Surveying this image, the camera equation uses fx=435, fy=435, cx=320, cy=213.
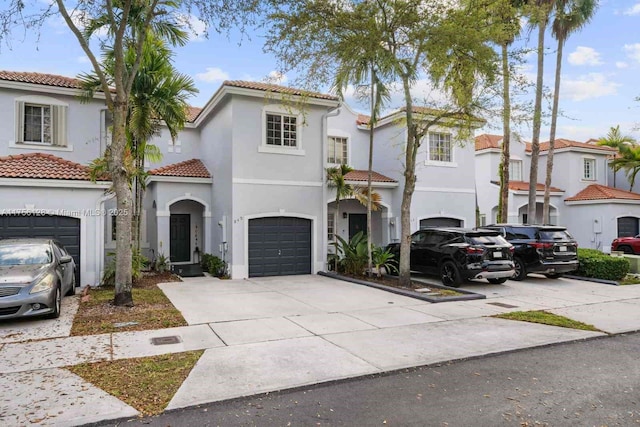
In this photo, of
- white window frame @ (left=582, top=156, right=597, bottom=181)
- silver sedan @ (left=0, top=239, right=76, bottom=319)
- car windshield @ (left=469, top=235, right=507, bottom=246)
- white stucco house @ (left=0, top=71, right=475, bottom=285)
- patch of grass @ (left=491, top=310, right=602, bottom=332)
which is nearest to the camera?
silver sedan @ (left=0, top=239, right=76, bottom=319)

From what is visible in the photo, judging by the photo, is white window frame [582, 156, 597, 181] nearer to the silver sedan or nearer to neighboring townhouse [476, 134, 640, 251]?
neighboring townhouse [476, 134, 640, 251]

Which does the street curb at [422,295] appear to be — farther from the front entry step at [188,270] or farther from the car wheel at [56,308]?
the car wheel at [56,308]

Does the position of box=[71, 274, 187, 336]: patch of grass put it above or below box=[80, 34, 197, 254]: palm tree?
below

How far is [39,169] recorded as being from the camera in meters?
12.4

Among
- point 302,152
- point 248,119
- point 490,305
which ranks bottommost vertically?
point 490,305

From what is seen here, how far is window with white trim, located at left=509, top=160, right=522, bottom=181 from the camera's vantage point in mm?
25953

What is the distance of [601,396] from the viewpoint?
4871mm

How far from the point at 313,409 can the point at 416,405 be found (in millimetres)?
1098

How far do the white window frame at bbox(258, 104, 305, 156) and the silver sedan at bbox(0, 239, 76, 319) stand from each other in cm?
738

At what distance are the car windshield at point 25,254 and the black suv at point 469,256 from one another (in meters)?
10.1

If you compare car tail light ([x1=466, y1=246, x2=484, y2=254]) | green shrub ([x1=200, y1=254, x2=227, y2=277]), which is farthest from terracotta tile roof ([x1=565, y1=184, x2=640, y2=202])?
green shrub ([x1=200, y1=254, x2=227, y2=277])

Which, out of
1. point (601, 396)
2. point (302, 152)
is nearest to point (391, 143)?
point (302, 152)

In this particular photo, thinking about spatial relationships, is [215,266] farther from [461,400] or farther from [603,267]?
[603,267]

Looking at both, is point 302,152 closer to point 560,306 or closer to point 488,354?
point 560,306
